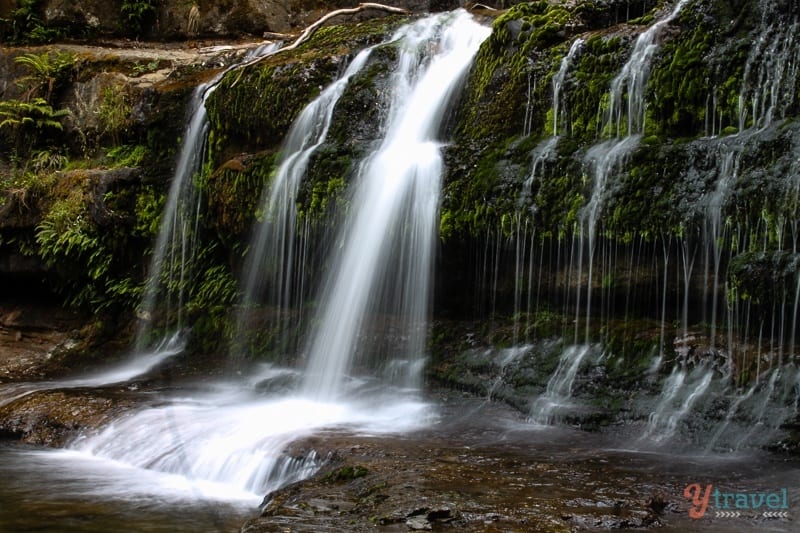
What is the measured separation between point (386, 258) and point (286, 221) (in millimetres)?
1609

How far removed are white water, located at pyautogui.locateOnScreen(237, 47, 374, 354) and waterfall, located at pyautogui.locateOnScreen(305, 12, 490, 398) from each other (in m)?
0.76

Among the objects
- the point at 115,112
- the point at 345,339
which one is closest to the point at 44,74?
Answer: the point at 115,112

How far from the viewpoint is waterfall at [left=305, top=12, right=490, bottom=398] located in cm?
780

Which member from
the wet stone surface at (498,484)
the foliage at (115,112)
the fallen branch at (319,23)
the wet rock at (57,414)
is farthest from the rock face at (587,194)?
the wet rock at (57,414)

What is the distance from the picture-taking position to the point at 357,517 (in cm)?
399

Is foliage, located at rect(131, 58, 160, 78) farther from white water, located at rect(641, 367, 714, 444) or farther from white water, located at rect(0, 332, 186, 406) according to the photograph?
white water, located at rect(641, 367, 714, 444)

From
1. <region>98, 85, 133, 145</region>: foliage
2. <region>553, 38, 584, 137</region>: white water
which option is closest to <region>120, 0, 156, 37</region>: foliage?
<region>98, 85, 133, 145</region>: foliage

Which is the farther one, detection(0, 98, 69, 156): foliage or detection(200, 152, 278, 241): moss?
detection(0, 98, 69, 156): foliage

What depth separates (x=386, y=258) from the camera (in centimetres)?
794

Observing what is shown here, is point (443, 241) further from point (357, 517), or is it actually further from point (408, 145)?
point (357, 517)

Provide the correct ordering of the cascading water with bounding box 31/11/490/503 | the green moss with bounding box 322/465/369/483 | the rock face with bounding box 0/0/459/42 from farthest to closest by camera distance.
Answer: the rock face with bounding box 0/0/459/42 → the cascading water with bounding box 31/11/490/503 → the green moss with bounding box 322/465/369/483

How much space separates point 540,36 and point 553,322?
314 centimetres

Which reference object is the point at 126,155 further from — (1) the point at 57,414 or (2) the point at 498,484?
(2) the point at 498,484

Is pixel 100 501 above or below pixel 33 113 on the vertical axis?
below
